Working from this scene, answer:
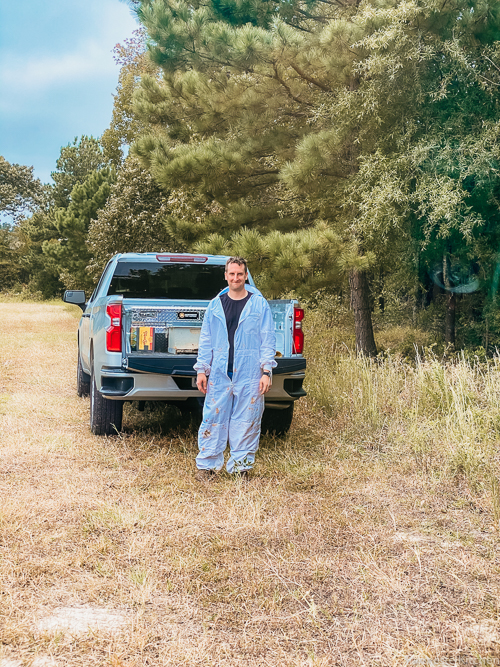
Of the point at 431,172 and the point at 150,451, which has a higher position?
the point at 431,172

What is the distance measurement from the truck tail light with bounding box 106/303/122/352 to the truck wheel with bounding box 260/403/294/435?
66.7 inches

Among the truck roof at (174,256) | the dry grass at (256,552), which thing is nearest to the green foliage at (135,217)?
the truck roof at (174,256)

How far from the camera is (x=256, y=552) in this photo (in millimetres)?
3748

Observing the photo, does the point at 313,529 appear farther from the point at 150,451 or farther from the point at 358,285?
the point at 358,285

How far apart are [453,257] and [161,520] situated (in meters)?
13.0

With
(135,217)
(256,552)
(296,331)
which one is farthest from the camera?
(135,217)

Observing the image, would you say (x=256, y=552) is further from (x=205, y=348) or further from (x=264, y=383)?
(x=205, y=348)

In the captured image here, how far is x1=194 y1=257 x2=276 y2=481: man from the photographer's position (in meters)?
5.18

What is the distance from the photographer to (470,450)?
524 cm

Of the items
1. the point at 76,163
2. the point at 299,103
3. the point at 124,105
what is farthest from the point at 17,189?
the point at 299,103

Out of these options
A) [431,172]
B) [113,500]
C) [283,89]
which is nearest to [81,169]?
[283,89]

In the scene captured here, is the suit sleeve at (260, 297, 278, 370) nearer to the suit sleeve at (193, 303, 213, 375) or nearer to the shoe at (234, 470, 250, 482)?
the suit sleeve at (193, 303, 213, 375)

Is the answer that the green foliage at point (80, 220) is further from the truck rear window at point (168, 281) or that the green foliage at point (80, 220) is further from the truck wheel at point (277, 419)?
the truck wheel at point (277, 419)

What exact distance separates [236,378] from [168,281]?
2.38 meters
